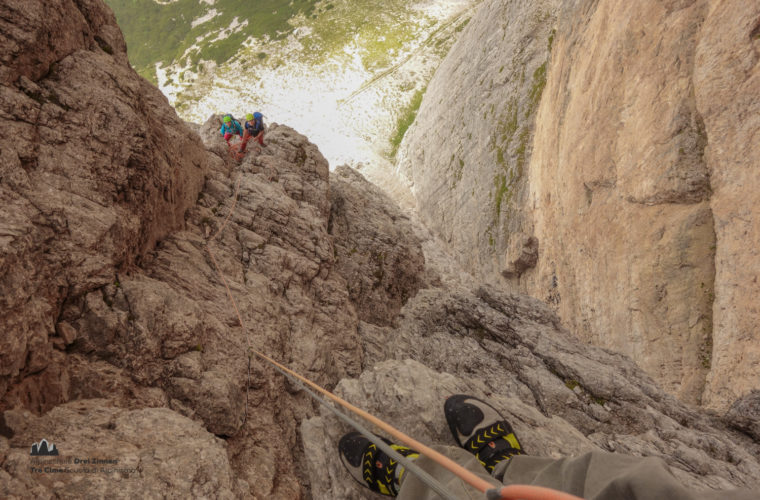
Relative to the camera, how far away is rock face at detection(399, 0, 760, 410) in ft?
27.2

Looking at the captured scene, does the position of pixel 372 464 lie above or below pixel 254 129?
below

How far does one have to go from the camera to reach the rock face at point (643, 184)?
8.30 metres

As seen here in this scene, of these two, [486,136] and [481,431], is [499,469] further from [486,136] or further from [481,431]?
[486,136]

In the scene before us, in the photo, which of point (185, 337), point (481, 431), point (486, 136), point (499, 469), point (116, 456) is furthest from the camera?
point (486, 136)

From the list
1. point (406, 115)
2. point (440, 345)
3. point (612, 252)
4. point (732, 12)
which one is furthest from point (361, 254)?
point (406, 115)

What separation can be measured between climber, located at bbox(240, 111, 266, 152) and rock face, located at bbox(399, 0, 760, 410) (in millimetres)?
13036

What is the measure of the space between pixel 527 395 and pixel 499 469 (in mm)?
4151

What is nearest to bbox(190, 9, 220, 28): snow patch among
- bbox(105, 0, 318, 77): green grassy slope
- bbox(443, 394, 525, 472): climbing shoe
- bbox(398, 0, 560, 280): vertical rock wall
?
bbox(105, 0, 318, 77): green grassy slope

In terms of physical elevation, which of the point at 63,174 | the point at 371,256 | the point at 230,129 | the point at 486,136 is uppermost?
the point at 486,136

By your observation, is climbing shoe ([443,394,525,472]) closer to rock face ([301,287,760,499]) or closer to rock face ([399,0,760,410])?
rock face ([301,287,760,499])

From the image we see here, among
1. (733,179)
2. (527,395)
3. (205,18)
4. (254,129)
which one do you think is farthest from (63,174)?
(205,18)

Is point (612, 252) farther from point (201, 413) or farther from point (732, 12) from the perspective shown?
point (201, 413)

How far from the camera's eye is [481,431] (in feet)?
17.3

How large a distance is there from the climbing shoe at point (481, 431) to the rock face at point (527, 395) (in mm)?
307
